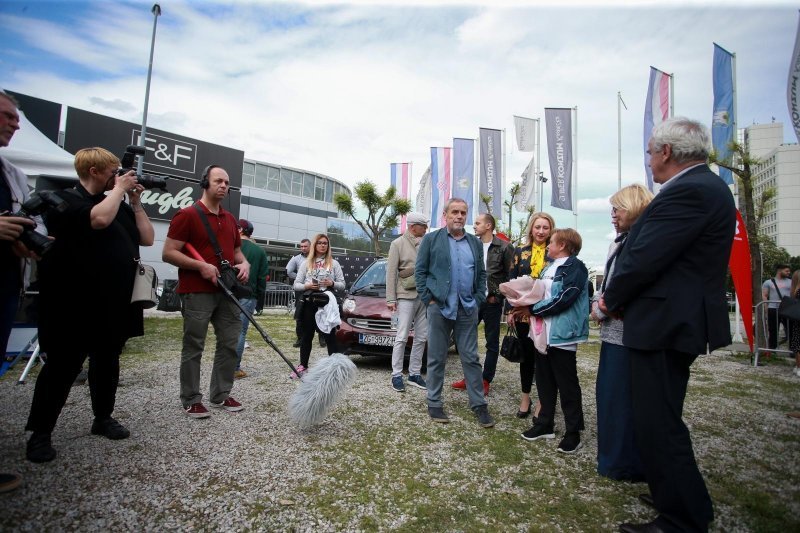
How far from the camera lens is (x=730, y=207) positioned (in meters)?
1.97

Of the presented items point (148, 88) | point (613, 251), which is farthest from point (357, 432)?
point (148, 88)

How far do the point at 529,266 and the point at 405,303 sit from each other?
4.89 ft

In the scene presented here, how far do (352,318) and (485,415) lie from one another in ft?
9.04

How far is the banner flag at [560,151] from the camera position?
17.7 meters

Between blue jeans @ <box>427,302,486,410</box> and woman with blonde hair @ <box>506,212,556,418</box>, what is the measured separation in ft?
1.28

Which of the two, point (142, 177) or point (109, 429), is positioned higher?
point (142, 177)

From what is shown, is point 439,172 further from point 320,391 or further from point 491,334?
point 320,391

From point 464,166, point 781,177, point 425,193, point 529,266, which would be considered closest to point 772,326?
point 529,266

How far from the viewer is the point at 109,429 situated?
2.94m

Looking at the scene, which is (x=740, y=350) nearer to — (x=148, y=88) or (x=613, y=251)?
(x=613, y=251)

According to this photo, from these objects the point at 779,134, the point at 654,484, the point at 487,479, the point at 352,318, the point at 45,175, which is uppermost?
the point at 779,134

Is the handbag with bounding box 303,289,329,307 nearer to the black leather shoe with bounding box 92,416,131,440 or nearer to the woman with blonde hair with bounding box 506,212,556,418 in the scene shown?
the woman with blonde hair with bounding box 506,212,556,418

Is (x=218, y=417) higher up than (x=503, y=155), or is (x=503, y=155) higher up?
(x=503, y=155)

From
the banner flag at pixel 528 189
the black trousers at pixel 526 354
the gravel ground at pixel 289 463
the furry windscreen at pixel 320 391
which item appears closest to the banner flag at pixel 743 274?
the gravel ground at pixel 289 463
